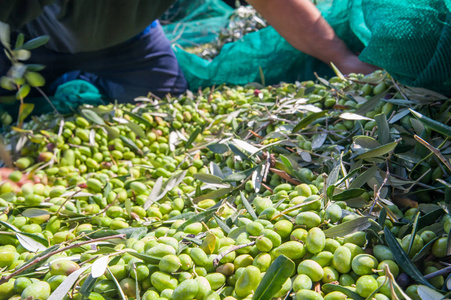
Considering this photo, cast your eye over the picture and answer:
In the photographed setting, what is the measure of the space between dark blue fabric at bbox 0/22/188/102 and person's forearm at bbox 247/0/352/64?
674 millimetres

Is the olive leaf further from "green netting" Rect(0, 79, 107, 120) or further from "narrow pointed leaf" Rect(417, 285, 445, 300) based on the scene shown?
"green netting" Rect(0, 79, 107, 120)

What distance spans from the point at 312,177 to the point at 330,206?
7.6 inches

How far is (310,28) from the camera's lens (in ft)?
5.46

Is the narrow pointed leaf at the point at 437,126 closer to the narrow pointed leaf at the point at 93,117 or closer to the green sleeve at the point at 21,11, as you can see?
the narrow pointed leaf at the point at 93,117

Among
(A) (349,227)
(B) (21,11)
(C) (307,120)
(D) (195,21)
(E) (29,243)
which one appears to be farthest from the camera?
(D) (195,21)

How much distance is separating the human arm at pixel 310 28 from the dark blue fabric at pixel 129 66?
67 centimetres

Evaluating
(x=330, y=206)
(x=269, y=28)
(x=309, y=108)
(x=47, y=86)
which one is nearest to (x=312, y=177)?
(x=330, y=206)

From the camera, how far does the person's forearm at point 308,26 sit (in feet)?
5.43

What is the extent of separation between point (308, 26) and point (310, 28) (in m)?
0.01

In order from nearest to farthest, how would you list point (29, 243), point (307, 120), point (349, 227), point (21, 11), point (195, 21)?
point (349, 227) → point (29, 243) → point (307, 120) → point (21, 11) → point (195, 21)

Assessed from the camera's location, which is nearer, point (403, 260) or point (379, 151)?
point (403, 260)

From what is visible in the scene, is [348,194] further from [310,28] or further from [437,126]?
[310,28]

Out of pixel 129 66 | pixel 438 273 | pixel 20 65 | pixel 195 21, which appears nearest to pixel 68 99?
pixel 129 66

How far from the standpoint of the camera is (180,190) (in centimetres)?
95
